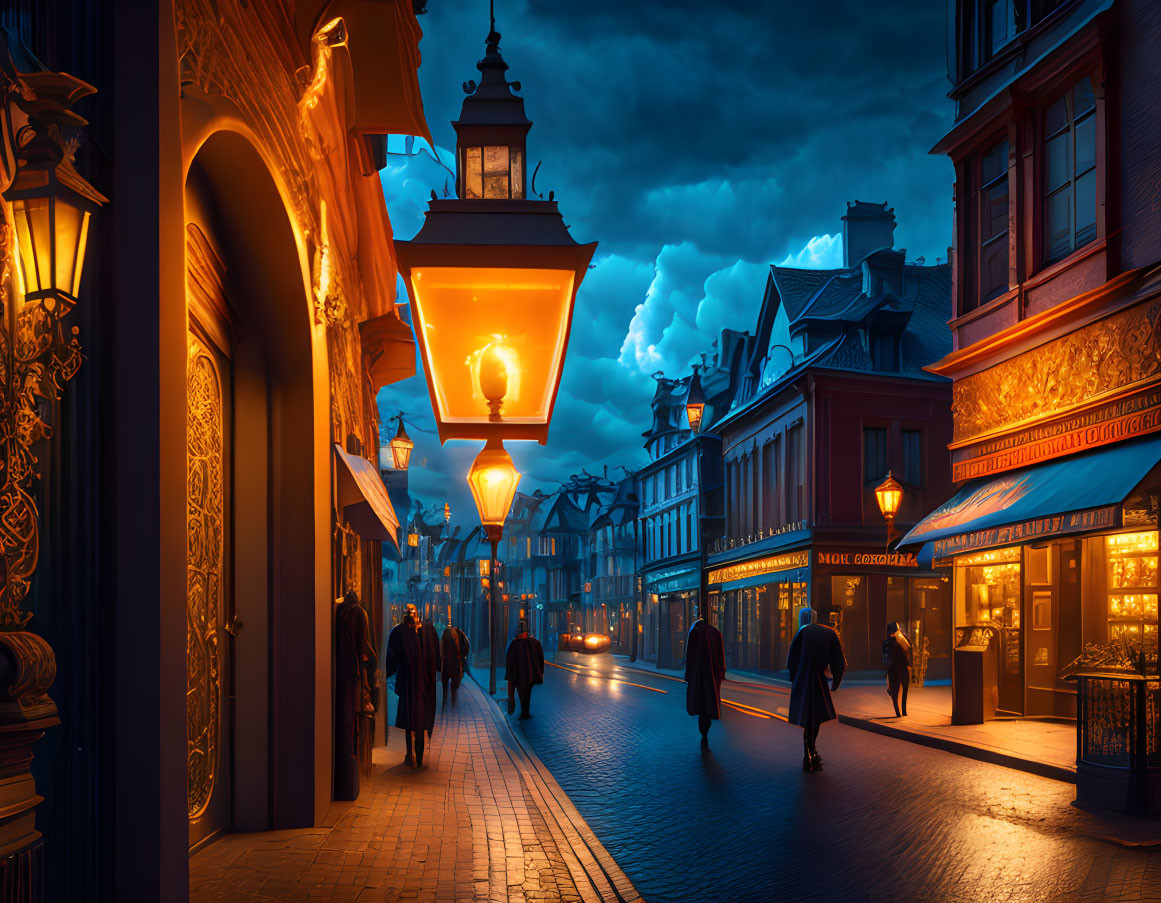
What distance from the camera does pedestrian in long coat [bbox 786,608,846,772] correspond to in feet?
39.5

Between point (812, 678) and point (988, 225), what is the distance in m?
10.4

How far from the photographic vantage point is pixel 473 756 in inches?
527

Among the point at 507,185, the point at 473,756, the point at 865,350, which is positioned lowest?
the point at 473,756

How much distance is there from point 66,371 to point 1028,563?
1679 cm

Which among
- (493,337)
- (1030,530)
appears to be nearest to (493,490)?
(493,337)

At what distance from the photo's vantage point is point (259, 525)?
25.8 feet

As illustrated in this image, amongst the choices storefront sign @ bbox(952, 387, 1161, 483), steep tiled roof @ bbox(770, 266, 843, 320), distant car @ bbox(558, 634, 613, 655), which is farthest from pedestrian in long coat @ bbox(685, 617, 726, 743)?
distant car @ bbox(558, 634, 613, 655)

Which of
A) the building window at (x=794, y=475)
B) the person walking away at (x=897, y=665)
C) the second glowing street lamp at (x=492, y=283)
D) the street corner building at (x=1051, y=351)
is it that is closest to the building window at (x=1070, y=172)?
the street corner building at (x=1051, y=351)

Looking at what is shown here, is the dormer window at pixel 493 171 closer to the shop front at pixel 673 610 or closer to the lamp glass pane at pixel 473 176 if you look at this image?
the lamp glass pane at pixel 473 176

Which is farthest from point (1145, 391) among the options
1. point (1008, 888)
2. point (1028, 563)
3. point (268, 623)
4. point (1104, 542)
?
point (268, 623)

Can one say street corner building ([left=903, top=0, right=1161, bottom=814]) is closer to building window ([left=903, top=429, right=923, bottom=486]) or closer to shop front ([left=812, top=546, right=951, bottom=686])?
shop front ([left=812, top=546, right=951, bottom=686])

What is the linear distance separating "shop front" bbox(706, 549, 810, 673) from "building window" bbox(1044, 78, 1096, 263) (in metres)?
15.5

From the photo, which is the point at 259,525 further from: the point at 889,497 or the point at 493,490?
the point at 889,497

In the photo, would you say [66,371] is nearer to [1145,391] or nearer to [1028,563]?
[1145,391]
